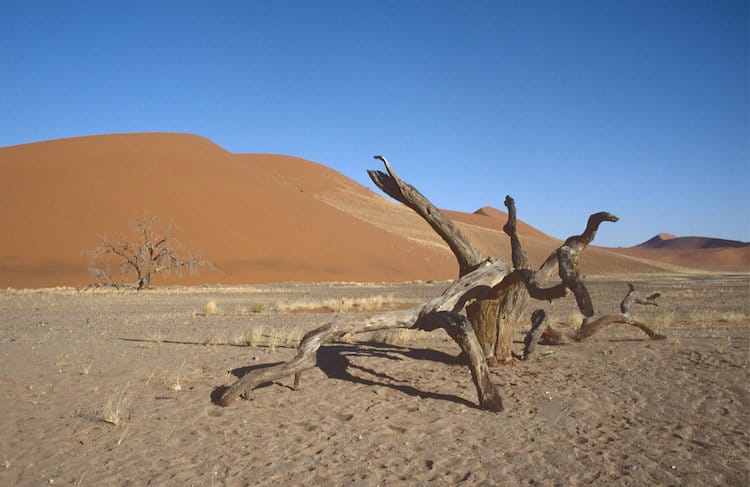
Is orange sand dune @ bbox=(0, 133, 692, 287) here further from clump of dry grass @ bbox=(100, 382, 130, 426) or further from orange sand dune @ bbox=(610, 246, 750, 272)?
orange sand dune @ bbox=(610, 246, 750, 272)

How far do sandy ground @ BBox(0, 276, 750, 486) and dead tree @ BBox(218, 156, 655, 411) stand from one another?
37cm

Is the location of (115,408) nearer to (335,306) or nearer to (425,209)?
(425,209)

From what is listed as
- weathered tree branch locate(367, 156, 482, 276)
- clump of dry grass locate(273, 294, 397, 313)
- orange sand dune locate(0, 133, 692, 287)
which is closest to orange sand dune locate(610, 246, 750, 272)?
orange sand dune locate(0, 133, 692, 287)

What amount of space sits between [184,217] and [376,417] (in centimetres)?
3938

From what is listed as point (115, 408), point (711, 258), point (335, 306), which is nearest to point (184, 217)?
point (335, 306)

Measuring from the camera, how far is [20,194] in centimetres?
4119

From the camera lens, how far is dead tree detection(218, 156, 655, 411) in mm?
5992

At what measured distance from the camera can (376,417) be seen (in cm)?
578

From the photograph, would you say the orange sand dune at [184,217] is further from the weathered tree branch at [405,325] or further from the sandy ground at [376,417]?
the weathered tree branch at [405,325]

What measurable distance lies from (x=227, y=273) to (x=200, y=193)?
12.4 m

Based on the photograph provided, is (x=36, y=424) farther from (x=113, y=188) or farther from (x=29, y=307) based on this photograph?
(x=113, y=188)

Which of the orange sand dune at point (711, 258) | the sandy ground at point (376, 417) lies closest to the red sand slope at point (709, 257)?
the orange sand dune at point (711, 258)

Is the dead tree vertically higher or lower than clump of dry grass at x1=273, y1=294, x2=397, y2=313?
higher

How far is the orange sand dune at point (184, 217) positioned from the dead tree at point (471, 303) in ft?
96.8
